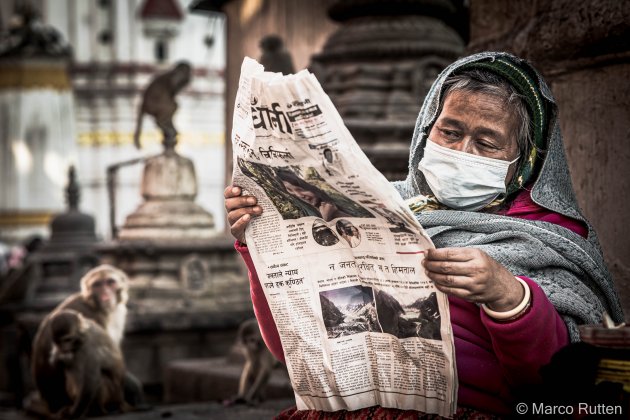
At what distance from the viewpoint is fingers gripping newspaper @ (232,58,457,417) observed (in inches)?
84.7

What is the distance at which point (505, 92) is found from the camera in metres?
2.52

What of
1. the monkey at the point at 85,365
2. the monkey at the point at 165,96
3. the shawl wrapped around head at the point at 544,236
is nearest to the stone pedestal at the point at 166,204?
the monkey at the point at 165,96

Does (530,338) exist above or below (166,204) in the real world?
above

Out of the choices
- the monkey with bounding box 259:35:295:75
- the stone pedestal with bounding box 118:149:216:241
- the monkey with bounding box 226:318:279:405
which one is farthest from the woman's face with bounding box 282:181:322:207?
the stone pedestal with bounding box 118:149:216:241

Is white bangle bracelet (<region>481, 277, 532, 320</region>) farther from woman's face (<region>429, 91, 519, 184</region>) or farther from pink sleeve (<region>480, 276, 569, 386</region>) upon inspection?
woman's face (<region>429, 91, 519, 184</region>)

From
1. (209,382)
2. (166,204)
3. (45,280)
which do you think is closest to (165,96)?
(166,204)

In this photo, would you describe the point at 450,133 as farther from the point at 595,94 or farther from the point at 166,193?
the point at 166,193

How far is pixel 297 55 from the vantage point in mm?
12156

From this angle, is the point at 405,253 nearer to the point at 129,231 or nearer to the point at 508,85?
the point at 508,85

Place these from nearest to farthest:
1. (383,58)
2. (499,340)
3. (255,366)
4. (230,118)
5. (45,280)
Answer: (499,340), (255,366), (383,58), (45,280), (230,118)

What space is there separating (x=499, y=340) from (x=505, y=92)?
606mm

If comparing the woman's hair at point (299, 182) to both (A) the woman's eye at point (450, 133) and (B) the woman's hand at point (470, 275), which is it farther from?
(A) the woman's eye at point (450, 133)

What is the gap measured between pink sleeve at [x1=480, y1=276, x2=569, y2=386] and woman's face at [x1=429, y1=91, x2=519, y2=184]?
0.40m

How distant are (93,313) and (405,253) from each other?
4667 millimetres
